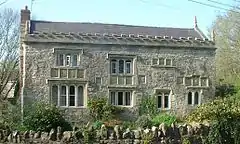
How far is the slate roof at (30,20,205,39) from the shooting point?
39.1 metres

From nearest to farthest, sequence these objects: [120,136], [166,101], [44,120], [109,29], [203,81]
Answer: [120,136], [44,120], [166,101], [203,81], [109,29]

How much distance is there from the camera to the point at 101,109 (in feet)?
120

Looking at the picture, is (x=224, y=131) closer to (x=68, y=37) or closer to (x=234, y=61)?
(x=68, y=37)

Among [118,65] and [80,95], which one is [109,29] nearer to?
[118,65]

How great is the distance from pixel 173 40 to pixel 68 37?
813cm

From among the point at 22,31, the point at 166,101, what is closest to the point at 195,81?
the point at 166,101

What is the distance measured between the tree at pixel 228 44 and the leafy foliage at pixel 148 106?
1140 cm

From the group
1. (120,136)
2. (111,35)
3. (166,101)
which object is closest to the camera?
(120,136)

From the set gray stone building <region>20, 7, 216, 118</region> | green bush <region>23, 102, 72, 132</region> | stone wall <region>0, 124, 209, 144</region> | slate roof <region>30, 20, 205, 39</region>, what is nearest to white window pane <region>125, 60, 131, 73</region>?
gray stone building <region>20, 7, 216, 118</region>

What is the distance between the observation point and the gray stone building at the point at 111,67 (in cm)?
3669

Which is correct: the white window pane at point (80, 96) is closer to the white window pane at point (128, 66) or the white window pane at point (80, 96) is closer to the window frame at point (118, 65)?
the window frame at point (118, 65)

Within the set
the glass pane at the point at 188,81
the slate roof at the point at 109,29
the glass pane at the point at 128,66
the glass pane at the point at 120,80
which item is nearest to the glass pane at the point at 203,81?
the glass pane at the point at 188,81

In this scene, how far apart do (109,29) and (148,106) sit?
729cm

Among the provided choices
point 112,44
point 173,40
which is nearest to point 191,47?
point 173,40
